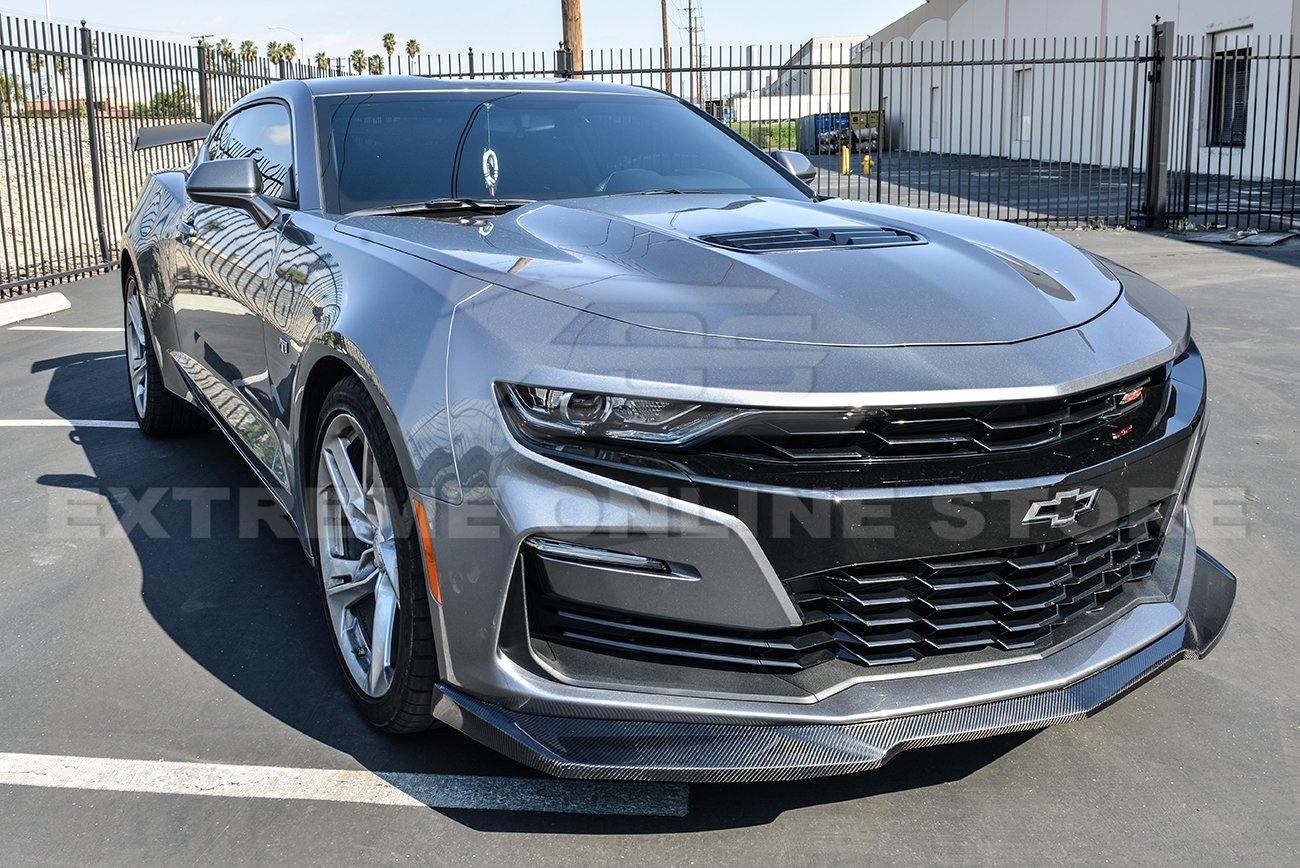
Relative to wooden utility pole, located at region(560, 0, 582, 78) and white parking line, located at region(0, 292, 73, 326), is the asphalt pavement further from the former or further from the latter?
wooden utility pole, located at region(560, 0, 582, 78)

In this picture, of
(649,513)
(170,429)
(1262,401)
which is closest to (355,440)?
(649,513)

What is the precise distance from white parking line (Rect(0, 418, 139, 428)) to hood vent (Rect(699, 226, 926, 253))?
13.2ft

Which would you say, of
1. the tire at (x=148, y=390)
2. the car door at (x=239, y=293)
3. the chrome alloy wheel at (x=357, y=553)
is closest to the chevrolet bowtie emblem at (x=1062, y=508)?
the chrome alloy wheel at (x=357, y=553)

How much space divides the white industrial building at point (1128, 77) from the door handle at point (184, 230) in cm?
1103

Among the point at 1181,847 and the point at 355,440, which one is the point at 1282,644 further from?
the point at 355,440

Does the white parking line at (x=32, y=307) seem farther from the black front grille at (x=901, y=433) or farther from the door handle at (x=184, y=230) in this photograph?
the black front grille at (x=901, y=433)

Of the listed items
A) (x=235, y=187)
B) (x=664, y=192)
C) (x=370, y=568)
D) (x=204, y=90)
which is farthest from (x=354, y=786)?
(x=204, y=90)

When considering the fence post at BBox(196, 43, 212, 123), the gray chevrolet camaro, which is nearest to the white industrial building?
the fence post at BBox(196, 43, 212, 123)

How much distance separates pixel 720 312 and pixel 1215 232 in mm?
13440

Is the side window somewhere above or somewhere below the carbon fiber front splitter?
above

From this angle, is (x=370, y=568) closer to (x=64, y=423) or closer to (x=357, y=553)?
(x=357, y=553)

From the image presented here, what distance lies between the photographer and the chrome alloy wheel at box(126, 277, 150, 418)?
5395 mm

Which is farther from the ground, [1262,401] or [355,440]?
[355,440]

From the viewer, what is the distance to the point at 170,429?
217 inches
